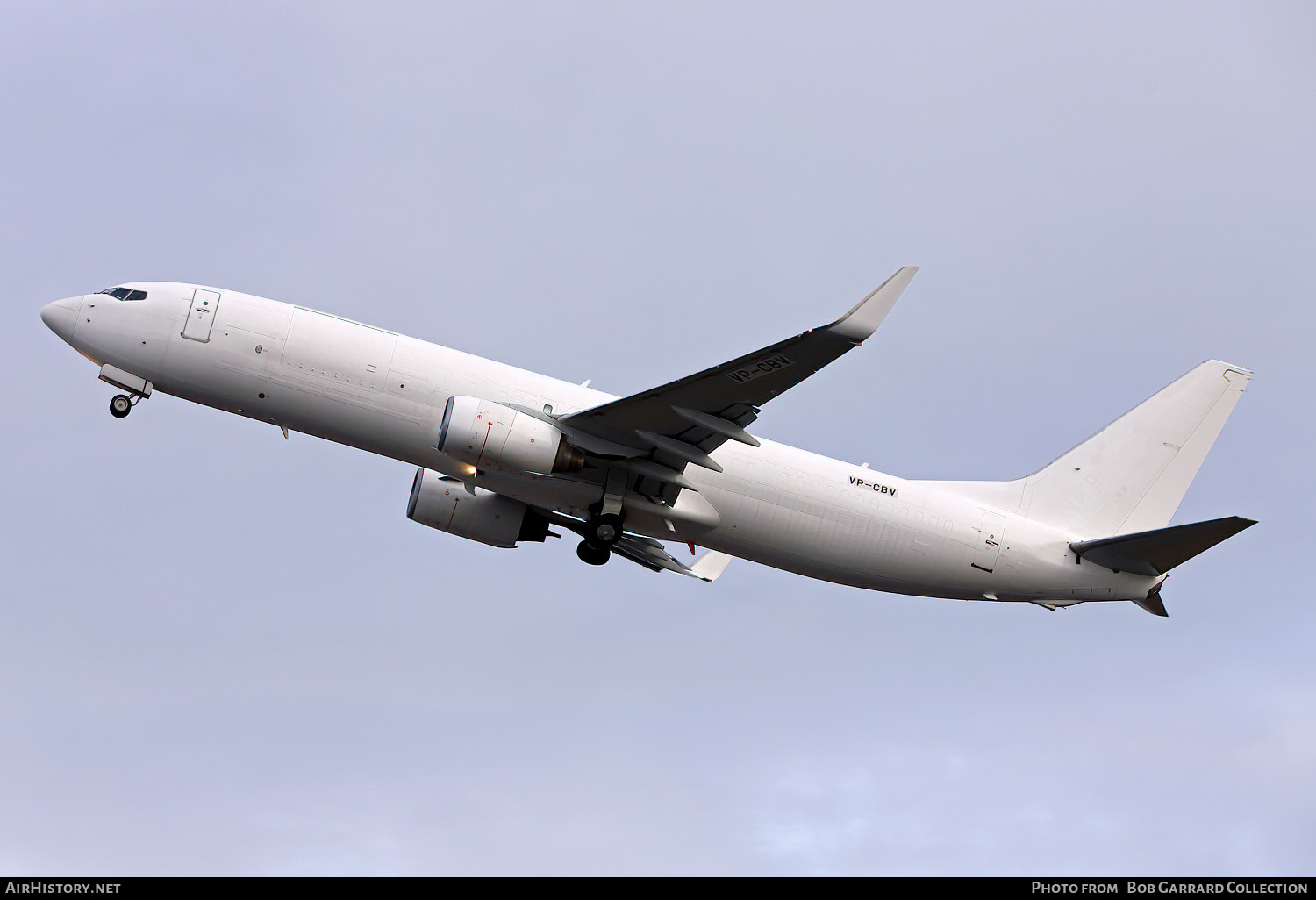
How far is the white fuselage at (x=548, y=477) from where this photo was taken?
29500 millimetres

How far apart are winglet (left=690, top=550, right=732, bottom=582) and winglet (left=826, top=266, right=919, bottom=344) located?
1337cm

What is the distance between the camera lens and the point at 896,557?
31.9 metres

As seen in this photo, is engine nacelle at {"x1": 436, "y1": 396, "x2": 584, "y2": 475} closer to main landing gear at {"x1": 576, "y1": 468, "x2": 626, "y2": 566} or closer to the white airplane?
the white airplane

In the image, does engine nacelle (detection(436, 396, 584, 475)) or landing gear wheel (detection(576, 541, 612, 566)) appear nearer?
engine nacelle (detection(436, 396, 584, 475))

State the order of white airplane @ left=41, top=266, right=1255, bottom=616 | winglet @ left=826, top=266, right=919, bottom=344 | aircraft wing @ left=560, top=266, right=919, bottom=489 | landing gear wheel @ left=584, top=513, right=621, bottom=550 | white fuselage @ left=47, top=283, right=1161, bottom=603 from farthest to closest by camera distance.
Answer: landing gear wheel @ left=584, top=513, right=621, bottom=550 < white fuselage @ left=47, top=283, right=1161, bottom=603 < white airplane @ left=41, top=266, right=1255, bottom=616 < aircraft wing @ left=560, top=266, right=919, bottom=489 < winglet @ left=826, top=266, right=919, bottom=344

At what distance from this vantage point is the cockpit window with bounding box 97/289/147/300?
99.2ft

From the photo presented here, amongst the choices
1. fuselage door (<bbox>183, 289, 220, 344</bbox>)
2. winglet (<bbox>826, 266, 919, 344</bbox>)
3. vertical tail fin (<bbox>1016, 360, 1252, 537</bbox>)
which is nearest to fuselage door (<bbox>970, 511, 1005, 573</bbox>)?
vertical tail fin (<bbox>1016, 360, 1252, 537</bbox>)

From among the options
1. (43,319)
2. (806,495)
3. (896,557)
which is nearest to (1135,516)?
(896,557)

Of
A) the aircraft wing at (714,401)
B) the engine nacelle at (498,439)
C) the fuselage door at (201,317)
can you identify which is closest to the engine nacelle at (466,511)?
the engine nacelle at (498,439)

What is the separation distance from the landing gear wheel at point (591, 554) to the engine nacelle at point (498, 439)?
4050 millimetres
